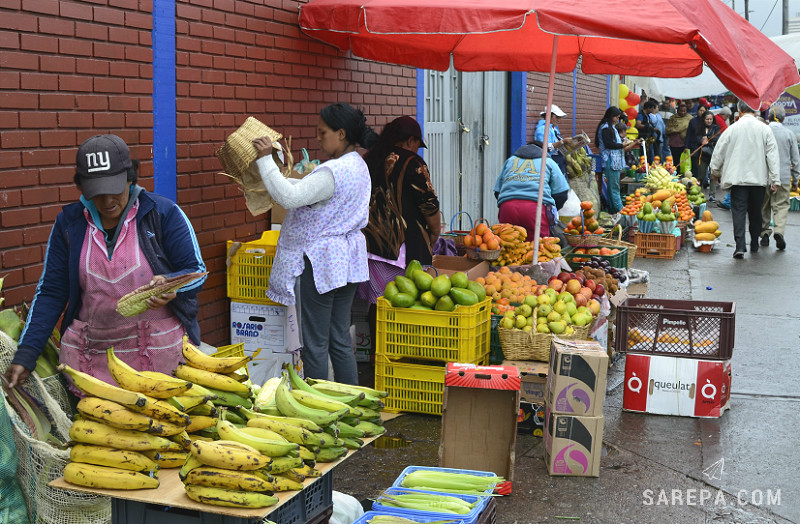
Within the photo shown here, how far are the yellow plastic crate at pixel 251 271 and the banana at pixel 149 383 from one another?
303 centimetres

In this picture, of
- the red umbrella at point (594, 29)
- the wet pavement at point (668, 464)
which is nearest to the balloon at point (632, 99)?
the red umbrella at point (594, 29)

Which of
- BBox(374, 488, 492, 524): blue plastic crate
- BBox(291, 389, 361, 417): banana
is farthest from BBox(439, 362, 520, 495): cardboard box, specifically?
BBox(291, 389, 361, 417): banana

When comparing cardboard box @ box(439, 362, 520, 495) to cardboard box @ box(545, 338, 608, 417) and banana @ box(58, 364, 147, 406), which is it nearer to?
cardboard box @ box(545, 338, 608, 417)

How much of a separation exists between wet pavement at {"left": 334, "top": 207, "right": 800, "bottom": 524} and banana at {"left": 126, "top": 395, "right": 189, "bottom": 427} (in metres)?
1.99

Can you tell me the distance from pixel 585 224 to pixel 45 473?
8.40m

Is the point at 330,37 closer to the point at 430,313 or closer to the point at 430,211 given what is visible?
the point at 430,211

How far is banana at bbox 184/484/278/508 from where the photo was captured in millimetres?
3021

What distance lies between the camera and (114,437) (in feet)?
10.6

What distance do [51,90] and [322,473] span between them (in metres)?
2.96

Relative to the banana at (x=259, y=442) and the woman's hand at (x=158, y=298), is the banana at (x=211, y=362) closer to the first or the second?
the woman's hand at (x=158, y=298)

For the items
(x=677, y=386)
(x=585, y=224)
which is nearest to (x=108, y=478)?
(x=677, y=386)

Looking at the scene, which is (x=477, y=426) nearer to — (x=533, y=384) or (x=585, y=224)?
(x=533, y=384)

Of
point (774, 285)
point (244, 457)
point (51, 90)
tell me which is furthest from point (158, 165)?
point (774, 285)

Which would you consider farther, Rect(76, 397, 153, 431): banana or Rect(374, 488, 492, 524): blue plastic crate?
Rect(374, 488, 492, 524): blue plastic crate
